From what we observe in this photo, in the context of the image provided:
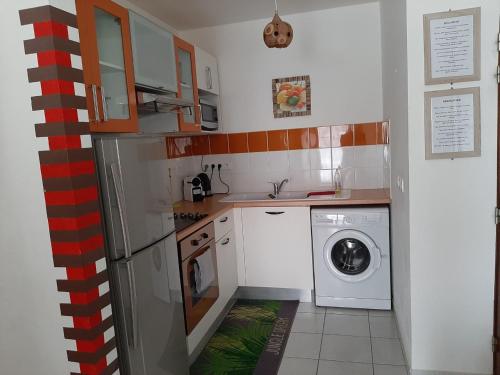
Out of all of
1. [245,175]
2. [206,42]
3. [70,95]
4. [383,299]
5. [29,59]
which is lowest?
[383,299]

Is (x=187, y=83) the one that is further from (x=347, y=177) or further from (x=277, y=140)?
(x=347, y=177)

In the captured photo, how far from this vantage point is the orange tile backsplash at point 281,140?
324cm

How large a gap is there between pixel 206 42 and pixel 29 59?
2376 millimetres

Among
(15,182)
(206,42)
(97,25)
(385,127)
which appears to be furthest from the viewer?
(206,42)

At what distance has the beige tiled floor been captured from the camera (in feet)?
7.30

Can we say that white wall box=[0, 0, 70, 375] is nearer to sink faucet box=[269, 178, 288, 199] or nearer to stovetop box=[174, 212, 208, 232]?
stovetop box=[174, 212, 208, 232]

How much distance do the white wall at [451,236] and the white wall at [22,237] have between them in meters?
1.73

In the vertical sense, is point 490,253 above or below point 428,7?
below

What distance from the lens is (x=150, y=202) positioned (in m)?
1.79

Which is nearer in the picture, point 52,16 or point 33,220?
point 52,16

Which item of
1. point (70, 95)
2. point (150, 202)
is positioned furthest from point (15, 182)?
point (150, 202)

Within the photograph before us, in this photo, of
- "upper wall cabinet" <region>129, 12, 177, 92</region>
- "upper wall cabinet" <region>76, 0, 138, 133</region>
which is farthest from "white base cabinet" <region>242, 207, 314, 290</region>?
"upper wall cabinet" <region>76, 0, 138, 133</region>

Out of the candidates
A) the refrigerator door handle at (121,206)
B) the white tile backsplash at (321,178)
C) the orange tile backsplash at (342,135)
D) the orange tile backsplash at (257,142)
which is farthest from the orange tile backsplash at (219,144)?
the refrigerator door handle at (121,206)

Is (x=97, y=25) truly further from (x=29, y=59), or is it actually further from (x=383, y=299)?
(x=383, y=299)
